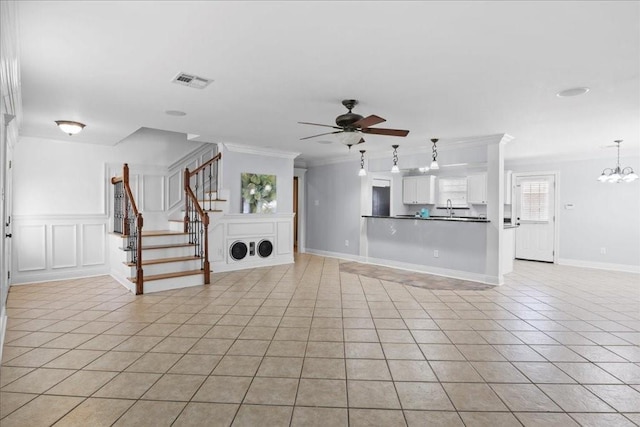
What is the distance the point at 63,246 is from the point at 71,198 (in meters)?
0.84

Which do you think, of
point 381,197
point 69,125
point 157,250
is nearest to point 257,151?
point 157,250

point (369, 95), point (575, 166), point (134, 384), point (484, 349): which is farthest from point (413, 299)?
point (575, 166)

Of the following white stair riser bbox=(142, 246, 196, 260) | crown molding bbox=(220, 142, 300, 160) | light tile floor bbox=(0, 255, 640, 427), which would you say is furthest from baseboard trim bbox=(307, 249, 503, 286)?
white stair riser bbox=(142, 246, 196, 260)

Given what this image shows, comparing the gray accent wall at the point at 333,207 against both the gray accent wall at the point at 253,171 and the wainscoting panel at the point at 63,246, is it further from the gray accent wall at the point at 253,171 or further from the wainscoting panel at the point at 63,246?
the wainscoting panel at the point at 63,246

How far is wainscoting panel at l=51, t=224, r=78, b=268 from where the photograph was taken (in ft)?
18.8

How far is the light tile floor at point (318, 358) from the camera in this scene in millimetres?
2137

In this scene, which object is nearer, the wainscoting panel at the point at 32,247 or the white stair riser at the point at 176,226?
the wainscoting panel at the point at 32,247

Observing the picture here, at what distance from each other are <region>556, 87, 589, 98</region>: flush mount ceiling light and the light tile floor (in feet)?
8.17

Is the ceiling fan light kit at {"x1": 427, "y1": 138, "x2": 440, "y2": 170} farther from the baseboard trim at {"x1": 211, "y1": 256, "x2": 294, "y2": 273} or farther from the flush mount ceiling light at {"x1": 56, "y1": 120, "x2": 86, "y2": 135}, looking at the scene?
the flush mount ceiling light at {"x1": 56, "y1": 120, "x2": 86, "y2": 135}

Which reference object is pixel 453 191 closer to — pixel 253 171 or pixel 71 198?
pixel 253 171

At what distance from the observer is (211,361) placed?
2.79 m

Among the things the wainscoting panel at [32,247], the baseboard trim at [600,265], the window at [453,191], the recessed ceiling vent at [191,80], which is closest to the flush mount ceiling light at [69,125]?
the wainscoting panel at [32,247]

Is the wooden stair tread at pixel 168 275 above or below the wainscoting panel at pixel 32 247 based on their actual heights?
below

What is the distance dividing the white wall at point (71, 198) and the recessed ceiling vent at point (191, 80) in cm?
380
